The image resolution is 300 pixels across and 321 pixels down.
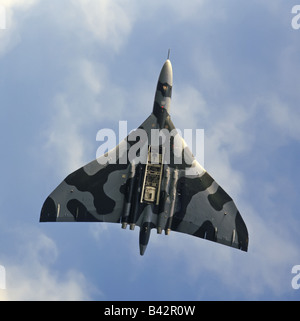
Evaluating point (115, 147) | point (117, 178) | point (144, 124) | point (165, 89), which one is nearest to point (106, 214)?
point (117, 178)

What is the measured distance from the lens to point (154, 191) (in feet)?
140

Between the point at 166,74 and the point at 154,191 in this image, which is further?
the point at 166,74

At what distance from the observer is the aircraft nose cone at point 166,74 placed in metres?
44.8

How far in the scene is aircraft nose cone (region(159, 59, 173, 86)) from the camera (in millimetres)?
44844

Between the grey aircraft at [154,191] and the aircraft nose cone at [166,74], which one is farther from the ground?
the aircraft nose cone at [166,74]

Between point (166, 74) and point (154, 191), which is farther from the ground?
point (166, 74)

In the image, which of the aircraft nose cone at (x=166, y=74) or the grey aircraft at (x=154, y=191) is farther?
the aircraft nose cone at (x=166, y=74)

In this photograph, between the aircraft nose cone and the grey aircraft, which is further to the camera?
the aircraft nose cone

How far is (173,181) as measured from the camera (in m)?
43.1

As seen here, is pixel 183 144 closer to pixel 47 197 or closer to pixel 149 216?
pixel 149 216

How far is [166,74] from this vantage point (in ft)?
147

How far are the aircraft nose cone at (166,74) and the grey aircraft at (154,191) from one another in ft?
0.31

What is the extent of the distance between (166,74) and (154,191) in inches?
448

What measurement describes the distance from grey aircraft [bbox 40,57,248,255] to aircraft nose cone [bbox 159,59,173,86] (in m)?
A: 0.10
